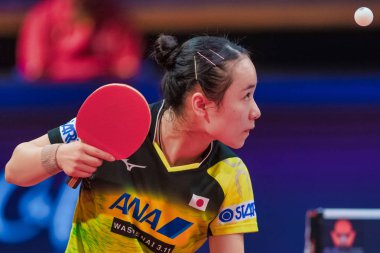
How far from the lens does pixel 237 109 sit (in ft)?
9.27

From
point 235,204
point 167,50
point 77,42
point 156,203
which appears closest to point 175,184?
point 156,203

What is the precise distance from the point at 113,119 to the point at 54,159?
0.26 m

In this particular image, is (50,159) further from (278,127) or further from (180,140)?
(278,127)

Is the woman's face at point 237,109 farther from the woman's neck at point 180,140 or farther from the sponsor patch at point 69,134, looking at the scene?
the sponsor patch at point 69,134

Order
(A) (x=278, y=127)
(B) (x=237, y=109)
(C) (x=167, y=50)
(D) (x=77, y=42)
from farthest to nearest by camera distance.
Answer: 1. (D) (x=77, y=42)
2. (A) (x=278, y=127)
3. (C) (x=167, y=50)
4. (B) (x=237, y=109)

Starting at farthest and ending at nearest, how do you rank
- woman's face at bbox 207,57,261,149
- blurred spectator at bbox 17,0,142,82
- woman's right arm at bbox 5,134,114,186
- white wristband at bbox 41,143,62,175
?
blurred spectator at bbox 17,0,142,82, woman's face at bbox 207,57,261,149, white wristband at bbox 41,143,62,175, woman's right arm at bbox 5,134,114,186

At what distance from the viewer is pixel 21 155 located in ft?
9.07

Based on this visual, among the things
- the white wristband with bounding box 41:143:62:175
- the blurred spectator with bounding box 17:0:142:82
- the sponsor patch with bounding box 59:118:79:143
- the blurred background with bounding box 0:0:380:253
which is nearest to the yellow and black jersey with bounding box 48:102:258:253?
the sponsor patch with bounding box 59:118:79:143

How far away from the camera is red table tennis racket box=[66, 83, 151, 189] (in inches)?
101

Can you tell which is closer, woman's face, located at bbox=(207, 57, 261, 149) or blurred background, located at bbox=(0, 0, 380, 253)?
woman's face, located at bbox=(207, 57, 261, 149)

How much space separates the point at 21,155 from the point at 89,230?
1.39 feet

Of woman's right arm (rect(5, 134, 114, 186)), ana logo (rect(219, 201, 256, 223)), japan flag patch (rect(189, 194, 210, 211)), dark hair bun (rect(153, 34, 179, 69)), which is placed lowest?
ana logo (rect(219, 201, 256, 223))

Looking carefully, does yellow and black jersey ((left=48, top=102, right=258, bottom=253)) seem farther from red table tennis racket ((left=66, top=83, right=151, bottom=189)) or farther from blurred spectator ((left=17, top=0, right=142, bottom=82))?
blurred spectator ((left=17, top=0, right=142, bottom=82))

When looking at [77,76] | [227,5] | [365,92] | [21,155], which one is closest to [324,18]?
[227,5]
